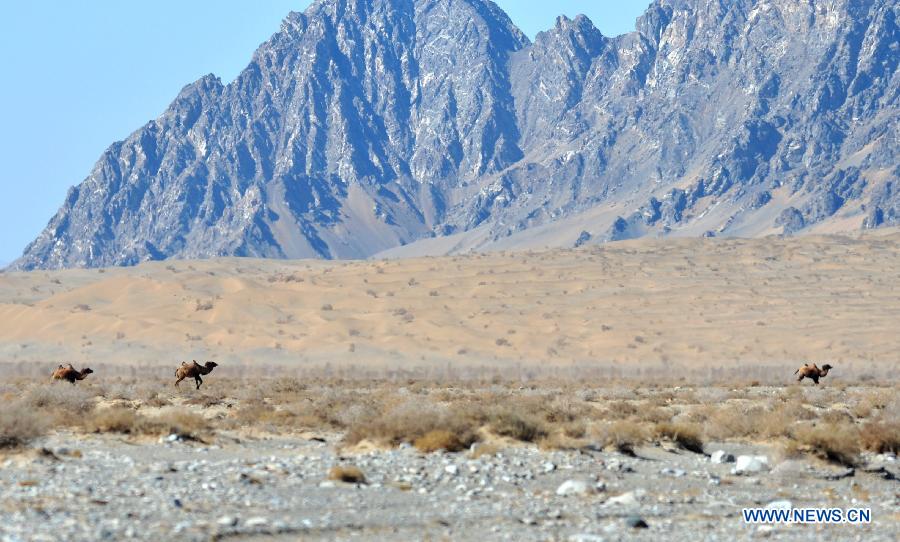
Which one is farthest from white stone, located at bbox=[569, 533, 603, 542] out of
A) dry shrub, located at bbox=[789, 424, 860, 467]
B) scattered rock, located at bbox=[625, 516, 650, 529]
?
dry shrub, located at bbox=[789, 424, 860, 467]

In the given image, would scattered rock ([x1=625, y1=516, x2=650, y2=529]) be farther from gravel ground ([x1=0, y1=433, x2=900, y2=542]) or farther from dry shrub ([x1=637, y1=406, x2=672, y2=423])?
dry shrub ([x1=637, y1=406, x2=672, y2=423])

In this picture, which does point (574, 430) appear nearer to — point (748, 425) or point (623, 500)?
point (748, 425)

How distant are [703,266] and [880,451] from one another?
141522 millimetres

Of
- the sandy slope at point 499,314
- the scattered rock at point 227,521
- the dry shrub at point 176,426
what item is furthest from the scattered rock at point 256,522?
the sandy slope at point 499,314

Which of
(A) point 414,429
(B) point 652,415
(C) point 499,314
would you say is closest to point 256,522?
(A) point 414,429

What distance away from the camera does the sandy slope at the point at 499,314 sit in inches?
4636

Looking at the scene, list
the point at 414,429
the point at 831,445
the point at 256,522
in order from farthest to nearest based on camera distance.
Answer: the point at 414,429, the point at 831,445, the point at 256,522

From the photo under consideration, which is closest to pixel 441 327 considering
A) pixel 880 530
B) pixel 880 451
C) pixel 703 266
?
pixel 703 266

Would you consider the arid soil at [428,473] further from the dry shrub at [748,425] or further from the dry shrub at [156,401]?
the dry shrub at [156,401]

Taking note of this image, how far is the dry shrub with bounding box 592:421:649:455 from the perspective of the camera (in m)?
28.7

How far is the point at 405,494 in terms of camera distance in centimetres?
2141

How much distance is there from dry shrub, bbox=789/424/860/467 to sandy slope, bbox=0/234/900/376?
80741mm

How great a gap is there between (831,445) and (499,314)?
112 meters

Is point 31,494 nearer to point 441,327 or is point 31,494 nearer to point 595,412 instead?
point 595,412
